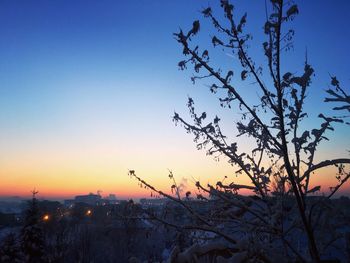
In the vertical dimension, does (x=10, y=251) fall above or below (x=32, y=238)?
below

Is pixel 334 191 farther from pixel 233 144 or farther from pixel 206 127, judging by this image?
pixel 206 127

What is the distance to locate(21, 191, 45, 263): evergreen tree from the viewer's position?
95.7 ft

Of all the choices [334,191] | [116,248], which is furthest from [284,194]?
[116,248]

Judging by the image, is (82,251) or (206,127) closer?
(206,127)

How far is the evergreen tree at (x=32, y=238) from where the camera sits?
29156mm

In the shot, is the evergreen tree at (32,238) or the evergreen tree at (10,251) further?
the evergreen tree at (32,238)

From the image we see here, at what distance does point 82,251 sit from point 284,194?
6006cm

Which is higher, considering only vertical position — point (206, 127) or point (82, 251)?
point (206, 127)

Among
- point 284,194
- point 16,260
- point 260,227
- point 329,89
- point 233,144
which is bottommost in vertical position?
point 16,260

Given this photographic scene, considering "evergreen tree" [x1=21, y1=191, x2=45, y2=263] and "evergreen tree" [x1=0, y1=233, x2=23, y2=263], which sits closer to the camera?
Answer: "evergreen tree" [x1=0, y1=233, x2=23, y2=263]

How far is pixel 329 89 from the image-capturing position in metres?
3.07

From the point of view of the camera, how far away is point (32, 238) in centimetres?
2952

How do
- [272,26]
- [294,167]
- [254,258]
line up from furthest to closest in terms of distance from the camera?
[294,167] → [254,258] → [272,26]

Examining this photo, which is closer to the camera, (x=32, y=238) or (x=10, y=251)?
(x=10, y=251)
